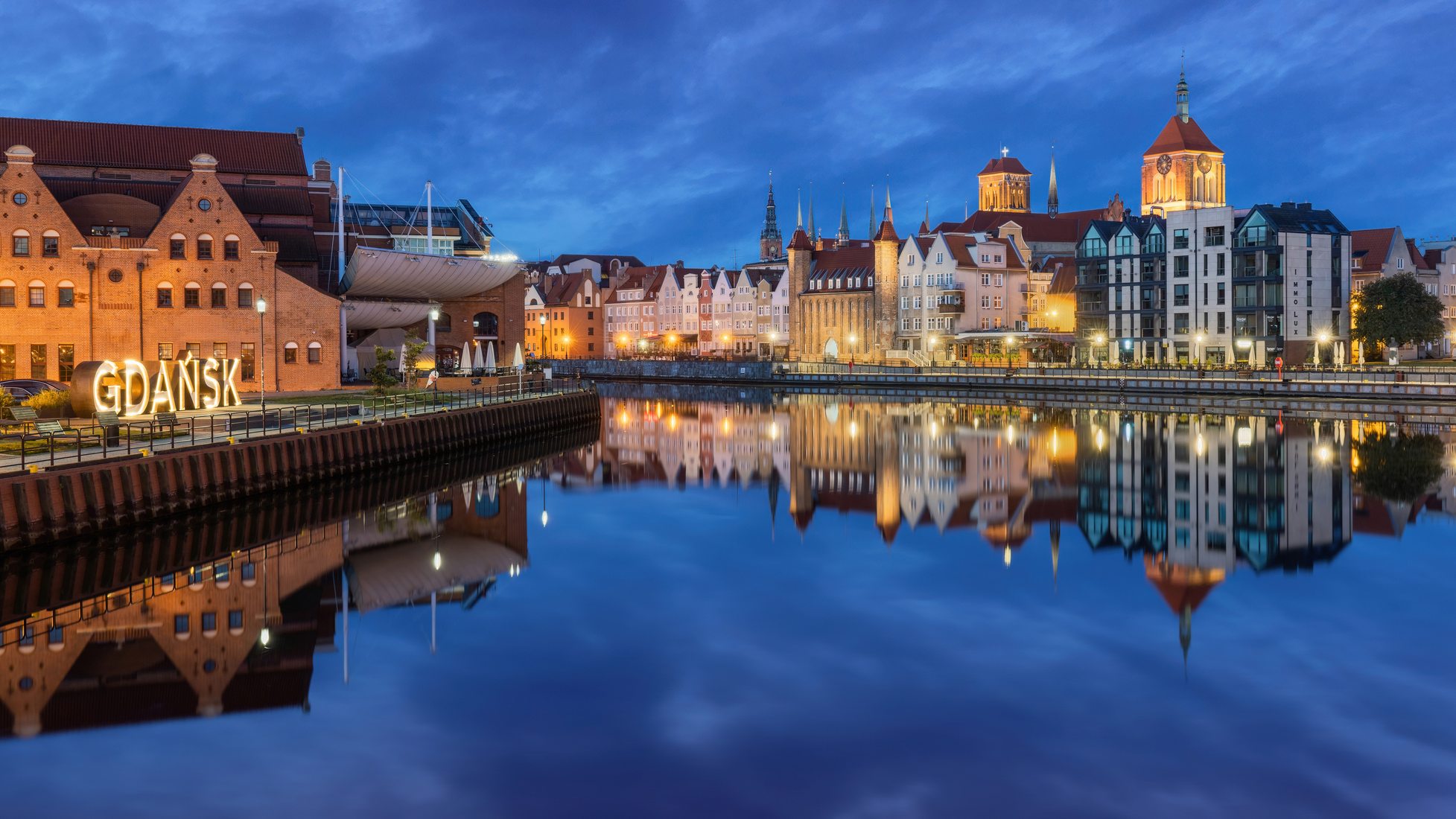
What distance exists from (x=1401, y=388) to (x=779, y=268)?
94.3 meters

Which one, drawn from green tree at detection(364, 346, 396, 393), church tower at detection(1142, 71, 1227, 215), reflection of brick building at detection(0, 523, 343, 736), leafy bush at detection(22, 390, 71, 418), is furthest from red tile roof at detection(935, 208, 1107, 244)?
reflection of brick building at detection(0, 523, 343, 736)

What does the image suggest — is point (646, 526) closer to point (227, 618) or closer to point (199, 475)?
point (199, 475)

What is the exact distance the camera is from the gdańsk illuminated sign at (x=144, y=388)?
37.5 metres

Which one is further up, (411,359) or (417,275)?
(417,275)

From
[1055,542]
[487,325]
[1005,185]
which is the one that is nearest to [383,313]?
[487,325]

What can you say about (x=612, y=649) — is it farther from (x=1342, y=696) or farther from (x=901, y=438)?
(x=901, y=438)

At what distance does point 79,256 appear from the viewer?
5744cm

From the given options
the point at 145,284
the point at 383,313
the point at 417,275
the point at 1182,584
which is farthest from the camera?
the point at 383,313

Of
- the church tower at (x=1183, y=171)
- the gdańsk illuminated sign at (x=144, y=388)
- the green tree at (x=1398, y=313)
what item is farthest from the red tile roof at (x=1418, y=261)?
the gdańsk illuminated sign at (x=144, y=388)

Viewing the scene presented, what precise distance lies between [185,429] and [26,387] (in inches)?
532

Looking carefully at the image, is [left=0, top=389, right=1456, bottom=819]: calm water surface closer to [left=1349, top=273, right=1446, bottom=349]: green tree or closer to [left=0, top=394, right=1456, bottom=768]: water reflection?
[left=0, top=394, right=1456, bottom=768]: water reflection

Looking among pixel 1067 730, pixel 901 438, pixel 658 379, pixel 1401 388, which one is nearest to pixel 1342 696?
pixel 1067 730

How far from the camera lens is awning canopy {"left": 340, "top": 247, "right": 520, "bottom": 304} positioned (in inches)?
3029

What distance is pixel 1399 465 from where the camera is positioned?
46.5 m
